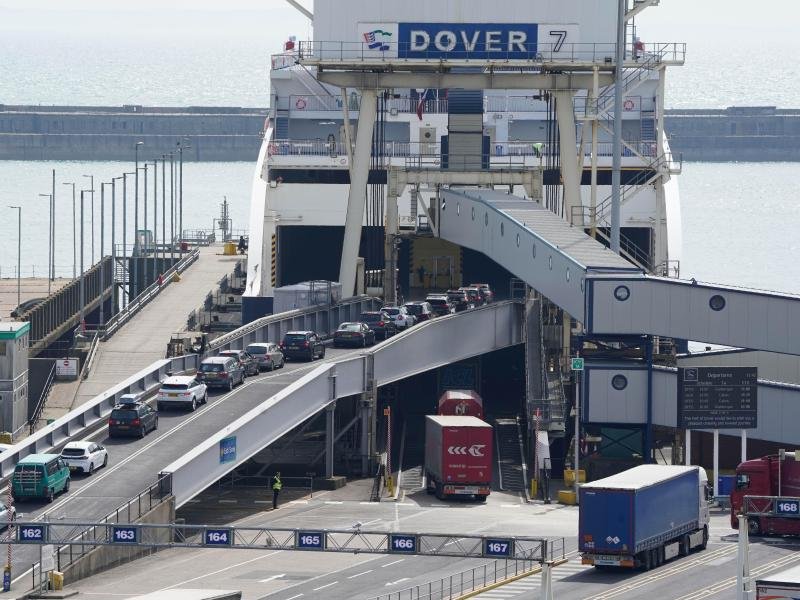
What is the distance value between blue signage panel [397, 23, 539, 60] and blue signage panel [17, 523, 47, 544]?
48.2 metres

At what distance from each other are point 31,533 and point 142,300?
6265 centimetres

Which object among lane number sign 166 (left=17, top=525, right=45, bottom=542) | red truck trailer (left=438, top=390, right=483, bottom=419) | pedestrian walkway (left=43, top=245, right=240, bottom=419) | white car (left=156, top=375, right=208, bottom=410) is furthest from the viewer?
pedestrian walkway (left=43, top=245, right=240, bottom=419)

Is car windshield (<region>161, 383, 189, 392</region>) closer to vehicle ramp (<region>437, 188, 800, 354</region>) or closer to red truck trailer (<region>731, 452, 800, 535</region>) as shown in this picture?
vehicle ramp (<region>437, 188, 800, 354</region>)

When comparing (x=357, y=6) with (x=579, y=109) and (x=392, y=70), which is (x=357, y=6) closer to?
(x=392, y=70)

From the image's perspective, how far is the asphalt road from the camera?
204ft

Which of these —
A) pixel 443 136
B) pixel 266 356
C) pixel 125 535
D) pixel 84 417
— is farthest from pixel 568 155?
pixel 125 535

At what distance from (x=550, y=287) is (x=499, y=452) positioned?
30.1ft

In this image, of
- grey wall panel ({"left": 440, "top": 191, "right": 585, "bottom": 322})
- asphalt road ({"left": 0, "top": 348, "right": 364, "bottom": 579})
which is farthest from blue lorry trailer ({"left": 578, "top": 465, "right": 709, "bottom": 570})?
grey wall panel ({"left": 440, "top": 191, "right": 585, "bottom": 322})

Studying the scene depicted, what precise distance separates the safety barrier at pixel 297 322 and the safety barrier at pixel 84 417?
4.31 meters

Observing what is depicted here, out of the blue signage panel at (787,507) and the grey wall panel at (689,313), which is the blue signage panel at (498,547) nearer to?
the blue signage panel at (787,507)

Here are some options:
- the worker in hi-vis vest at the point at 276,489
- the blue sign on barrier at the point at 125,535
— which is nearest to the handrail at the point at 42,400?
the worker in hi-vis vest at the point at 276,489

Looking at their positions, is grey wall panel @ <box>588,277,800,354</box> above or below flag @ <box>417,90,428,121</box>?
below

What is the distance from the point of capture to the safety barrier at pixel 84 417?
68.5 meters

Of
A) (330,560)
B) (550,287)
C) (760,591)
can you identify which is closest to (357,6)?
(550,287)
